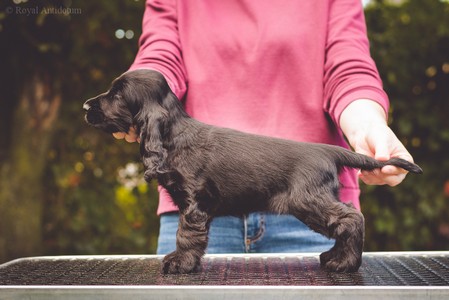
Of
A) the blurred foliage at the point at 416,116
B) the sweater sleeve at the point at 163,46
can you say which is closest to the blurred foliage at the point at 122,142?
the blurred foliage at the point at 416,116

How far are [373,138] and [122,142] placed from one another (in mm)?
2961

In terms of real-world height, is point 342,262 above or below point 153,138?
below

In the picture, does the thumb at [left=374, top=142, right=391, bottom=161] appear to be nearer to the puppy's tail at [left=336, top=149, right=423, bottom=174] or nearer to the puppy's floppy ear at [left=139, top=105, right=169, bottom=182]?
the puppy's tail at [left=336, top=149, right=423, bottom=174]

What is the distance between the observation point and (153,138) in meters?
1.78

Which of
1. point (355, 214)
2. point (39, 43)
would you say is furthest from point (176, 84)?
point (39, 43)

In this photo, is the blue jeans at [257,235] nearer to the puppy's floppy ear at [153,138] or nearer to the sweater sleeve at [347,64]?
the sweater sleeve at [347,64]

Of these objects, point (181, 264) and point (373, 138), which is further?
point (373, 138)

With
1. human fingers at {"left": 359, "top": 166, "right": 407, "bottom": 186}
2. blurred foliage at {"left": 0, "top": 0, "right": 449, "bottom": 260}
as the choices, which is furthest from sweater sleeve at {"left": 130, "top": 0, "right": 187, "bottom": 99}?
blurred foliage at {"left": 0, "top": 0, "right": 449, "bottom": 260}

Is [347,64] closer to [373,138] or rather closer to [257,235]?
[373,138]

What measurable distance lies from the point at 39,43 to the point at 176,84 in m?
2.18

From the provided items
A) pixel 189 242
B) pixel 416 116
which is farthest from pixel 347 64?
pixel 416 116

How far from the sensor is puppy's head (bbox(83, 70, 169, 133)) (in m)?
1.83

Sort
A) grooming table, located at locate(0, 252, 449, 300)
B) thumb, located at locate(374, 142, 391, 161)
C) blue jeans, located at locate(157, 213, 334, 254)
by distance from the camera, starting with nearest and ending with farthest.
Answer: grooming table, located at locate(0, 252, 449, 300)
thumb, located at locate(374, 142, 391, 161)
blue jeans, located at locate(157, 213, 334, 254)

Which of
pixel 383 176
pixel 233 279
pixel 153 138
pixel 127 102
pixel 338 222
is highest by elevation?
pixel 127 102
